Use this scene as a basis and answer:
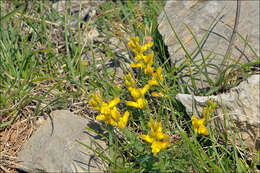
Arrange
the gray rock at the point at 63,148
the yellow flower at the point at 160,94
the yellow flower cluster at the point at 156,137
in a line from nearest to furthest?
1. the yellow flower cluster at the point at 156,137
2. the gray rock at the point at 63,148
3. the yellow flower at the point at 160,94

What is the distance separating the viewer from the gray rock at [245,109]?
6.53 ft

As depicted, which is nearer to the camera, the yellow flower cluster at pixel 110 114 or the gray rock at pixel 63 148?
the yellow flower cluster at pixel 110 114

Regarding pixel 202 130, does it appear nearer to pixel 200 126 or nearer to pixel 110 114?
pixel 200 126

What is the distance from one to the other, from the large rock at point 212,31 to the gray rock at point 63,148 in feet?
3.45

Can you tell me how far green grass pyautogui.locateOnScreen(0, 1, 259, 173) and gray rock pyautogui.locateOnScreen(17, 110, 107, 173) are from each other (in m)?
0.11

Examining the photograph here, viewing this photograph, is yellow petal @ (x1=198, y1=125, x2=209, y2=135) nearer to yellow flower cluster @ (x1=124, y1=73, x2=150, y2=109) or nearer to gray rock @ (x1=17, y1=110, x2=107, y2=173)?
yellow flower cluster @ (x1=124, y1=73, x2=150, y2=109)

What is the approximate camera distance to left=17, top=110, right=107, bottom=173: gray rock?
1961mm

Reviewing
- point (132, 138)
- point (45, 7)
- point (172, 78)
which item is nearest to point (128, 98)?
point (172, 78)

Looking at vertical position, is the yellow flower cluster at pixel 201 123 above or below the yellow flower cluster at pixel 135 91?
below

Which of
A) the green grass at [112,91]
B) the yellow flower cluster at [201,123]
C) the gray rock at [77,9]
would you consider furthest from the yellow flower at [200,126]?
the gray rock at [77,9]

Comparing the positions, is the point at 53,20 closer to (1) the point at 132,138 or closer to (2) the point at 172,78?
(2) the point at 172,78

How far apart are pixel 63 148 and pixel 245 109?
56.7 inches

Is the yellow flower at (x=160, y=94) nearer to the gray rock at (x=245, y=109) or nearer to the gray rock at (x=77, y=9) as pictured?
the gray rock at (x=245, y=109)

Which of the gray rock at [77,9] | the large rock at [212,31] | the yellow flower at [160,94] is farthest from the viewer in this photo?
the gray rock at [77,9]
